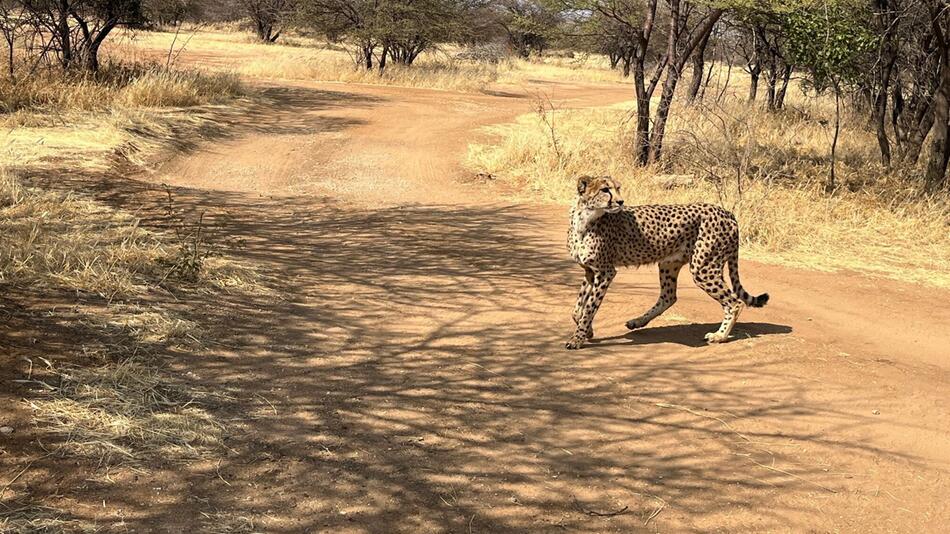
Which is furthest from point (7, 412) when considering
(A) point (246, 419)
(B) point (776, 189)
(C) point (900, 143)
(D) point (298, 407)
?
(C) point (900, 143)

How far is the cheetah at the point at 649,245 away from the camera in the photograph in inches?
230

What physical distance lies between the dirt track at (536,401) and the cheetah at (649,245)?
319 mm

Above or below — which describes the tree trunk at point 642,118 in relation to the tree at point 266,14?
below

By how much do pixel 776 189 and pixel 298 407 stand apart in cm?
983

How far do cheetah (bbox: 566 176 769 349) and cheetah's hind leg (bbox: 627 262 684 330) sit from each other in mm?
163

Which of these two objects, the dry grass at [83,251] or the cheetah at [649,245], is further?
the cheetah at [649,245]

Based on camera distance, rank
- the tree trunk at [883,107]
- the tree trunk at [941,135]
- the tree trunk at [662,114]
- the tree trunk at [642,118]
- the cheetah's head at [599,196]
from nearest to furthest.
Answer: the cheetah's head at [599,196], the tree trunk at [941,135], the tree trunk at [662,114], the tree trunk at [642,118], the tree trunk at [883,107]

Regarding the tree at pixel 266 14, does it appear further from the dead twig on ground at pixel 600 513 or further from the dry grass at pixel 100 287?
the dead twig on ground at pixel 600 513

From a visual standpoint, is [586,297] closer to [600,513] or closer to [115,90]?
[600,513]

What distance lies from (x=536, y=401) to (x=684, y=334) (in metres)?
1.99

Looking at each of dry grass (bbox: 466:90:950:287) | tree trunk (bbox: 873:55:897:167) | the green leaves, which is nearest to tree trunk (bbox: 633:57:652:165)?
dry grass (bbox: 466:90:950:287)

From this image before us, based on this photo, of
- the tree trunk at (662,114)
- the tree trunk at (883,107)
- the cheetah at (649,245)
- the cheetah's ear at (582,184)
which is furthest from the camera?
the tree trunk at (883,107)

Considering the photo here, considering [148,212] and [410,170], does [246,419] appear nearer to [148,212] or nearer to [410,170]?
[148,212]

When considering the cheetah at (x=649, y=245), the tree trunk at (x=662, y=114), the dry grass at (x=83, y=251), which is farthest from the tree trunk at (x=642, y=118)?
the dry grass at (x=83, y=251)
